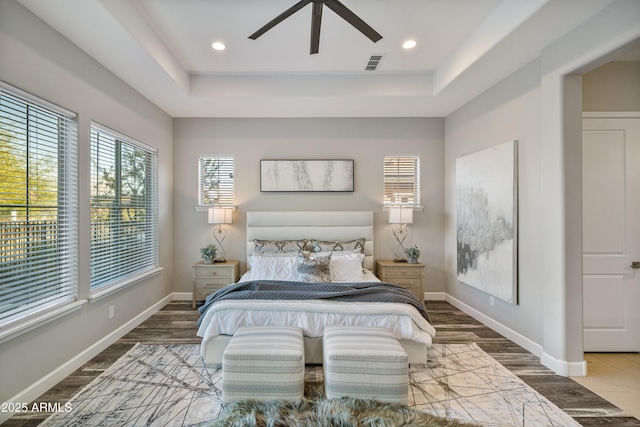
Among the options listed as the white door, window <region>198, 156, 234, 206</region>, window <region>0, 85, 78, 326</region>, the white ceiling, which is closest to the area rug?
window <region>0, 85, 78, 326</region>

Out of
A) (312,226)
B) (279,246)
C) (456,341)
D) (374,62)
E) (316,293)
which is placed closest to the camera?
(316,293)

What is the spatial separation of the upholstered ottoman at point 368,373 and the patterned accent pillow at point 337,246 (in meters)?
2.12

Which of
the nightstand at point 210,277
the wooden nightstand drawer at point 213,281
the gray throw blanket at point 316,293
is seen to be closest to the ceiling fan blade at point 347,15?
the gray throw blanket at point 316,293

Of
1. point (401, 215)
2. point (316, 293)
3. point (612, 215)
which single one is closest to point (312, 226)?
point (401, 215)

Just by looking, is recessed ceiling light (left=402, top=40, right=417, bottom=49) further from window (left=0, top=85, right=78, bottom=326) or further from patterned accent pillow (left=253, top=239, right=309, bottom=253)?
window (left=0, top=85, right=78, bottom=326)

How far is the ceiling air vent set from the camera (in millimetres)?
3377

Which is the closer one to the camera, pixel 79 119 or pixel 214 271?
pixel 79 119

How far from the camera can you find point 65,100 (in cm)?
255

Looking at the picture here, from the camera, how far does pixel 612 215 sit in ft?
9.38

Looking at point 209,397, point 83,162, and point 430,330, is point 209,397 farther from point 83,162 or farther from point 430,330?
point 83,162

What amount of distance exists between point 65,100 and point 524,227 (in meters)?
4.59

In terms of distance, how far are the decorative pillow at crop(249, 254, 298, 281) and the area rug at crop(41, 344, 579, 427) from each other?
1.22 metres

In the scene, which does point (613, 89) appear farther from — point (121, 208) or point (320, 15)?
point (121, 208)

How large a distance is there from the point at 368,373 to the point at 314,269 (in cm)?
165
